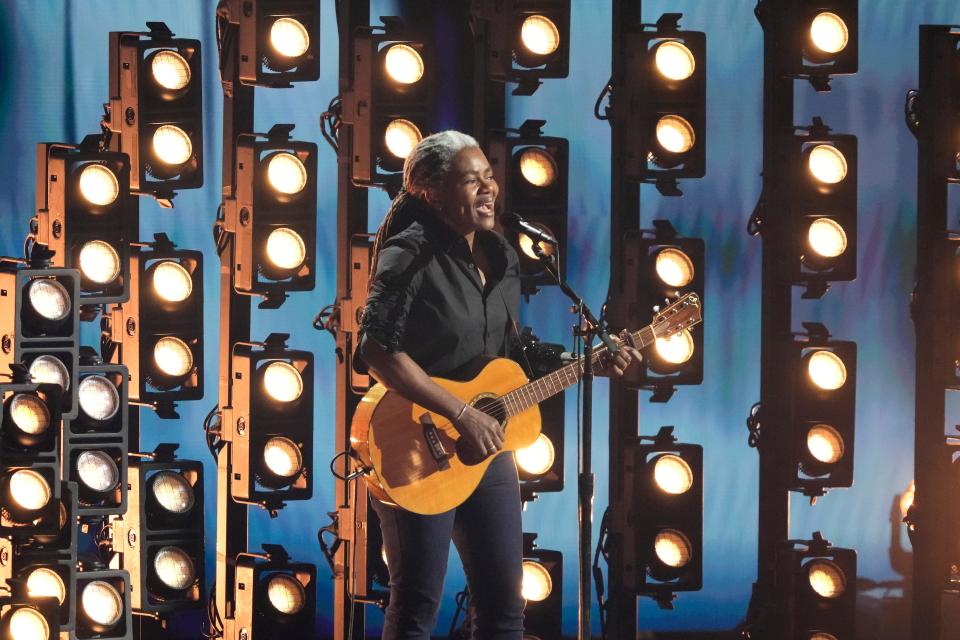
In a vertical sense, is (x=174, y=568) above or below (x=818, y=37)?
below

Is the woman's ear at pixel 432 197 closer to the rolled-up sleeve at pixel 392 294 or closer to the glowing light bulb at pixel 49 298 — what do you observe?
the rolled-up sleeve at pixel 392 294

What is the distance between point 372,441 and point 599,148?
2637 mm

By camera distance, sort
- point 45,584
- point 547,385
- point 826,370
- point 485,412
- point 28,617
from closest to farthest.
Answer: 1. point 485,412
2. point 547,385
3. point 28,617
4. point 45,584
5. point 826,370

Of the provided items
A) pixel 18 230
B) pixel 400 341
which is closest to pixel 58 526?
pixel 18 230

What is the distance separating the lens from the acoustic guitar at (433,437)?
2971 mm

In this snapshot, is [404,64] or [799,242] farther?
[799,242]

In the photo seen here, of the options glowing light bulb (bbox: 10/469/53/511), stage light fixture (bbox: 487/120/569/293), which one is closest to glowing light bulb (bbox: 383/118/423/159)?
stage light fixture (bbox: 487/120/569/293)

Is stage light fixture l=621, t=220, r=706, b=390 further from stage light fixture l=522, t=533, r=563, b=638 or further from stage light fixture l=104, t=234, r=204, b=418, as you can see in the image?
stage light fixture l=104, t=234, r=204, b=418

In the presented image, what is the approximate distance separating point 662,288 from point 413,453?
1.62 m

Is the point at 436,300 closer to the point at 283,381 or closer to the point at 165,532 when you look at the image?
the point at 283,381

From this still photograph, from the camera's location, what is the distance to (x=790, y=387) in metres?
4.56

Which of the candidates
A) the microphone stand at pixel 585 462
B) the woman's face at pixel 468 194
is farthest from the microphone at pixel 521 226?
the woman's face at pixel 468 194

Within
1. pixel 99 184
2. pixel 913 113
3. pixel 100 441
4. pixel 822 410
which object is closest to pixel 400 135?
pixel 99 184

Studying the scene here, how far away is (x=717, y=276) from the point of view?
5.38 m
